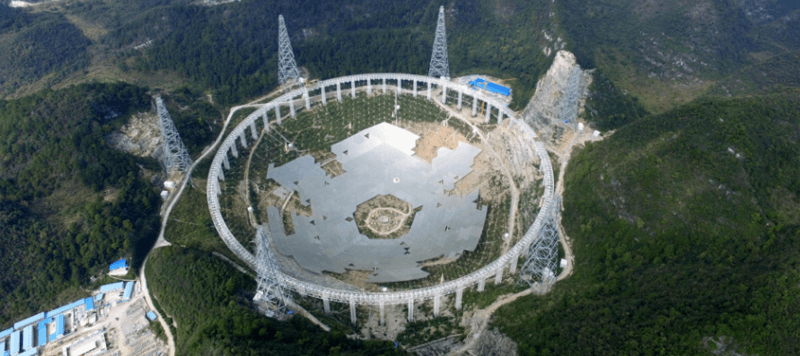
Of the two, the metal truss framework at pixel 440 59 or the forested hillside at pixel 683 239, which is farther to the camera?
the metal truss framework at pixel 440 59

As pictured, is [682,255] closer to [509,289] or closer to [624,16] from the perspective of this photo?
[509,289]

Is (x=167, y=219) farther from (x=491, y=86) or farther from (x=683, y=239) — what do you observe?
(x=683, y=239)

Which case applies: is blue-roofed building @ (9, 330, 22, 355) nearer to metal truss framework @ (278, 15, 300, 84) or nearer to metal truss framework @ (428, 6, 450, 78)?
metal truss framework @ (278, 15, 300, 84)

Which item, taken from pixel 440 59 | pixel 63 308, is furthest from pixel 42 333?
pixel 440 59

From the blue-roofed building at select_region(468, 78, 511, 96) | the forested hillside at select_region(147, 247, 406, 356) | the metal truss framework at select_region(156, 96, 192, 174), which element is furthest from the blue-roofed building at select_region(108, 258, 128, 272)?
the blue-roofed building at select_region(468, 78, 511, 96)

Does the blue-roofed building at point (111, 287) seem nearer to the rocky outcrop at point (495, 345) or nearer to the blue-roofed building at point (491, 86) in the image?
the rocky outcrop at point (495, 345)

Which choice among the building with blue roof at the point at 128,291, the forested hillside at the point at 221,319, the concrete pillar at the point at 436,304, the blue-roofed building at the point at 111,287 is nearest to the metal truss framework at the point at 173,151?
the forested hillside at the point at 221,319
